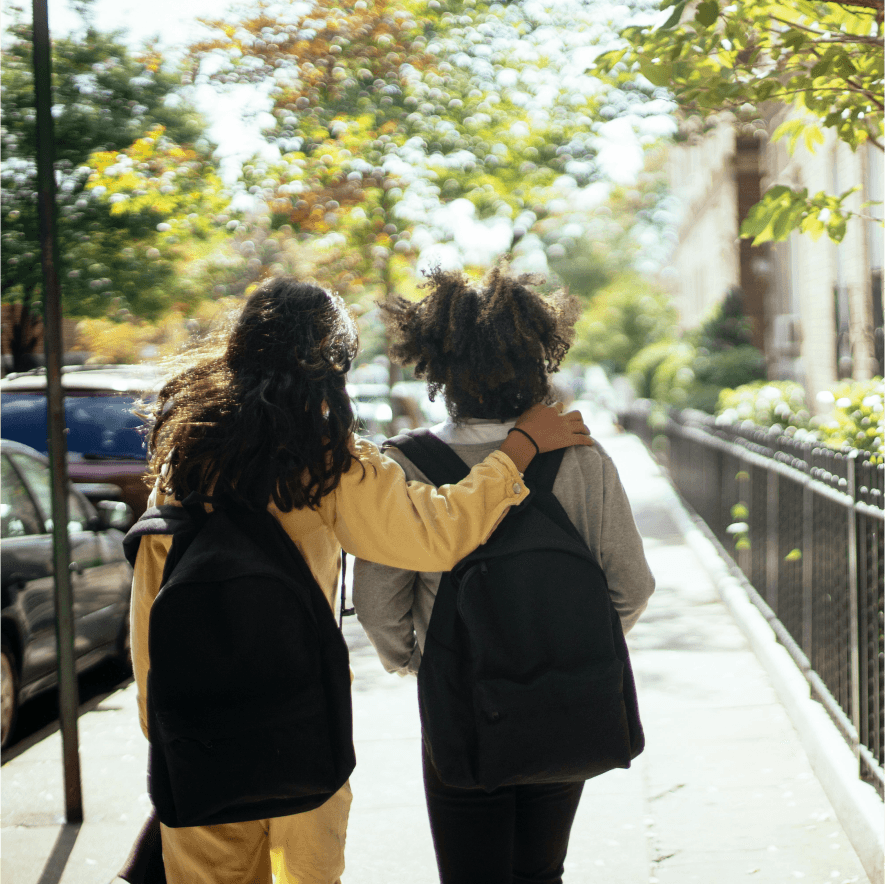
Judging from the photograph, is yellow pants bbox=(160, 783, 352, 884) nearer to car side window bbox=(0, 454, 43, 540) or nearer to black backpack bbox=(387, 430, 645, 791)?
black backpack bbox=(387, 430, 645, 791)

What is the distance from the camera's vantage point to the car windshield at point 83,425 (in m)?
7.39

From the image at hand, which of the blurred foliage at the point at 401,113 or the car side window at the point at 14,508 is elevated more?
the blurred foliage at the point at 401,113

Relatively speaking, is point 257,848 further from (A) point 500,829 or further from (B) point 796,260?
(B) point 796,260

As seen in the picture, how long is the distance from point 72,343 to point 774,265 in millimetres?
12260

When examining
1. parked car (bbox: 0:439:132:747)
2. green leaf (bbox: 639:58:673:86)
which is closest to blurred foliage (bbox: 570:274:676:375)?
parked car (bbox: 0:439:132:747)

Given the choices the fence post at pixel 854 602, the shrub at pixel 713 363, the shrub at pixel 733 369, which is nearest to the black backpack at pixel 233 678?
the fence post at pixel 854 602

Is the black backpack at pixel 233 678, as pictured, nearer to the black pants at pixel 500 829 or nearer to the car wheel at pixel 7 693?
the black pants at pixel 500 829

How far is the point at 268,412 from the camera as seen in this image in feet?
7.20

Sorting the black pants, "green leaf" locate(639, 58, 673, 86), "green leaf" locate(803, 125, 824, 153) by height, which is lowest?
the black pants

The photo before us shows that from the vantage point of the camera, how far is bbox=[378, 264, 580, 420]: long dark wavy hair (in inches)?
95.9

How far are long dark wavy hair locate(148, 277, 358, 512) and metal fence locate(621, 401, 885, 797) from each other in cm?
229

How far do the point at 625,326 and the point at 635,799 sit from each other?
51.6 metres

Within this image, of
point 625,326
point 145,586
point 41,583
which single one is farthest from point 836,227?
point 625,326

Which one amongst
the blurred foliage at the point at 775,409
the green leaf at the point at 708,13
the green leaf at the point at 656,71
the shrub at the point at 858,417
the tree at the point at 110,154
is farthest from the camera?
the blurred foliage at the point at 775,409
